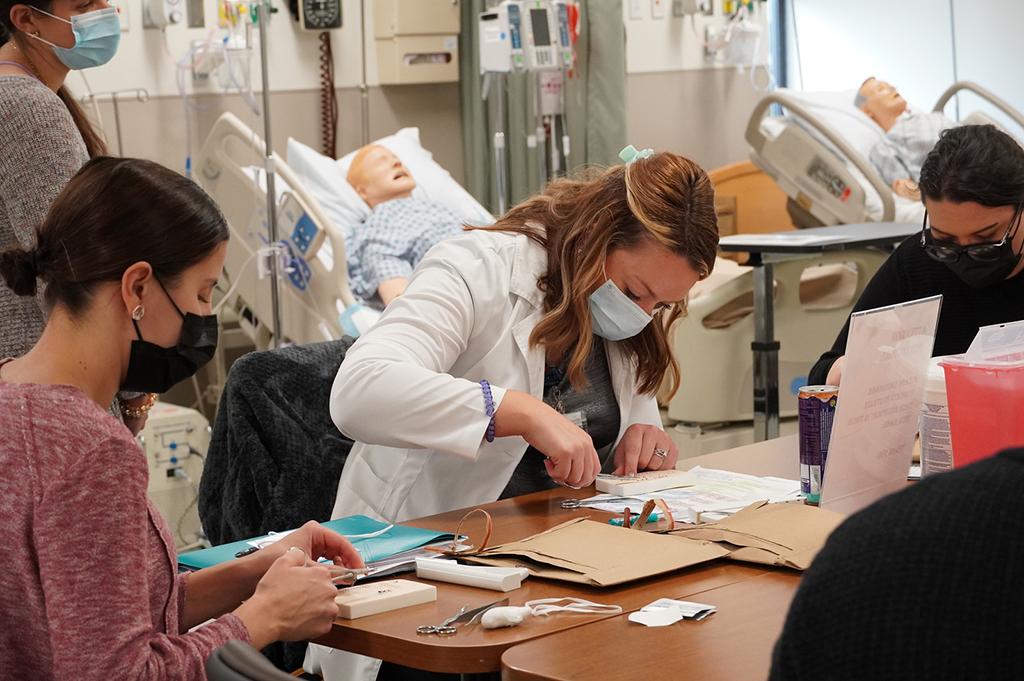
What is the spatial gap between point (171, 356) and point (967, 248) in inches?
58.9

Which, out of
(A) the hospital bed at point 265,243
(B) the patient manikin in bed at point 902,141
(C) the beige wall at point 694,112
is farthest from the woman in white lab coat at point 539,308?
(C) the beige wall at point 694,112

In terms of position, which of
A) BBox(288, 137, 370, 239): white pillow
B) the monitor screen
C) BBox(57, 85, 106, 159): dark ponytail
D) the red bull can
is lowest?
the red bull can

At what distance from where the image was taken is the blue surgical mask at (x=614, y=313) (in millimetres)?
2141

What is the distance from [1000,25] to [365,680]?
529 centimetres

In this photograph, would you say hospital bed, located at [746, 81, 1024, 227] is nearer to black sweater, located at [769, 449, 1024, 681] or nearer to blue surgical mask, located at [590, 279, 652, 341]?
blue surgical mask, located at [590, 279, 652, 341]

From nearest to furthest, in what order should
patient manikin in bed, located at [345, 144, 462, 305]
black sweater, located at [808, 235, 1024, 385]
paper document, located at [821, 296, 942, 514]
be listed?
paper document, located at [821, 296, 942, 514]
black sweater, located at [808, 235, 1024, 385]
patient manikin in bed, located at [345, 144, 462, 305]

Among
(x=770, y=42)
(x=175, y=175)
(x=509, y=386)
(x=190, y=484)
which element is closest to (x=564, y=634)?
(x=175, y=175)

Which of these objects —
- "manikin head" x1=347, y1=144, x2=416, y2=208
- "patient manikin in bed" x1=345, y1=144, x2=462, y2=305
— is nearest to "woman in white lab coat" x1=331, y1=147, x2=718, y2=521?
"patient manikin in bed" x1=345, y1=144, x2=462, y2=305

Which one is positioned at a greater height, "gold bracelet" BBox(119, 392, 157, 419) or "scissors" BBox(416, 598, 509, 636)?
"gold bracelet" BBox(119, 392, 157, 419)

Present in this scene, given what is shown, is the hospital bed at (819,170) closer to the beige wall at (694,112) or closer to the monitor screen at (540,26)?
the monitor screen at (540,26)

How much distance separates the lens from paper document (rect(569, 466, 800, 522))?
6.13 feet

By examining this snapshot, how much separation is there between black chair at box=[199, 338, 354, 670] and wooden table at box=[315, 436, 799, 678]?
47 centimetres

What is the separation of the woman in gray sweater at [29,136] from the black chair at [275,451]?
39cm

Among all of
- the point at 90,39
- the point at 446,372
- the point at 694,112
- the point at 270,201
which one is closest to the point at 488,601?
the point at 446,372
